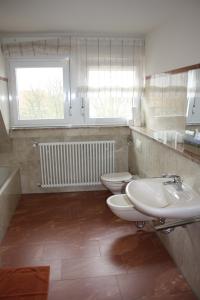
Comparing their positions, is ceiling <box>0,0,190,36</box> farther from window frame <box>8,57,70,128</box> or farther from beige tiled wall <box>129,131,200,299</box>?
beige tiled wall <box>129,131,200,299</box>

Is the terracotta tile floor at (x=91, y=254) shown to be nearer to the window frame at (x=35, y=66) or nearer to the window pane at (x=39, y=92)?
the window frame at (x=35, y=66)

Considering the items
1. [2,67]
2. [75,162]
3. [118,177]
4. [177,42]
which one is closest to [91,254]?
[118,177]

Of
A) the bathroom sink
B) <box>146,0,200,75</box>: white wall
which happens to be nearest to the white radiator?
<box>146,0,200,75</box>: white wall

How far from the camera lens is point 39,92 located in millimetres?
3498

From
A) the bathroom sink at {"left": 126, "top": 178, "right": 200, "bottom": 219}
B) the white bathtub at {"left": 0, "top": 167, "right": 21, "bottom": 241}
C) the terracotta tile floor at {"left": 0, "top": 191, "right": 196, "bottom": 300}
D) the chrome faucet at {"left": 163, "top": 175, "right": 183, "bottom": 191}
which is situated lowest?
the terracotta tile floor at {"left": 0, "top": 191, "right": 196, "bottom": 300}

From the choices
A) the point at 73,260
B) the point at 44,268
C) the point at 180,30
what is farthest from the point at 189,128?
the point at 44,268

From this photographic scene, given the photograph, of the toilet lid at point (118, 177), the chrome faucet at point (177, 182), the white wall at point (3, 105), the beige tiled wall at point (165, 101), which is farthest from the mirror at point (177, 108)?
the white wall at point (3, 105)

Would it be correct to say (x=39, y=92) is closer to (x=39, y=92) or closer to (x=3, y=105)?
(x=39, y=92)

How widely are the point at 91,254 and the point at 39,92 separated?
224 centimetres

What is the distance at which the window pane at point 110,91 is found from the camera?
3449 mm

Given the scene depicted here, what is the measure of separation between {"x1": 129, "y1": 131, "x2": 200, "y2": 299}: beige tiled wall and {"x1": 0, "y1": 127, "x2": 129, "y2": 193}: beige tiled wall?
0.88m

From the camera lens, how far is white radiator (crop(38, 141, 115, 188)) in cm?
359

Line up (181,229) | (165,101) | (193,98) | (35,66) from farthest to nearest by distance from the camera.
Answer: (35,66) → (165,101) → (193,98) → (181,229)

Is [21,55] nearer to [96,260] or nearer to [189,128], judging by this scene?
[189,128]
